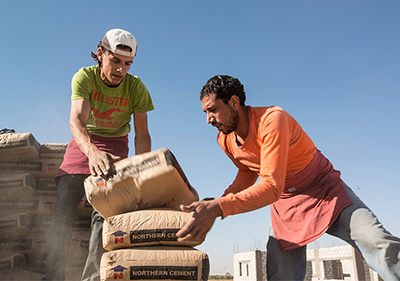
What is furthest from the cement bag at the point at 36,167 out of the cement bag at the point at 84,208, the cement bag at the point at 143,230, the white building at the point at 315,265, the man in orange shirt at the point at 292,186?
the white building at the point at 315,265

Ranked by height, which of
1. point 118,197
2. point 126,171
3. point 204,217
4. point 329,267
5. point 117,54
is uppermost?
point 117,54

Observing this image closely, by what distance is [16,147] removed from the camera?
12.4ft

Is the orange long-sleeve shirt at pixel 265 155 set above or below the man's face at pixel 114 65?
below

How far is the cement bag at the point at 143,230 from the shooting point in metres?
1.82

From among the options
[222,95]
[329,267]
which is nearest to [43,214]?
[222,95]

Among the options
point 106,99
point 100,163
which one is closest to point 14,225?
point 106,99

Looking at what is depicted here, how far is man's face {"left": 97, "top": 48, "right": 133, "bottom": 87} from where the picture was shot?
93.7 inches

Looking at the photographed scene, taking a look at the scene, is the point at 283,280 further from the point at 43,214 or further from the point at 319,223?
the point at 43,214

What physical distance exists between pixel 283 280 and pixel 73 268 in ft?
6.63

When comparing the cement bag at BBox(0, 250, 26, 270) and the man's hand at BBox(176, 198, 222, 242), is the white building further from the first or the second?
the man's hand at BBox(176, 198, 222, 242)

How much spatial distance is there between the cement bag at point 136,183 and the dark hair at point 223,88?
460 mm

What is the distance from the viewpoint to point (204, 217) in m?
1.46

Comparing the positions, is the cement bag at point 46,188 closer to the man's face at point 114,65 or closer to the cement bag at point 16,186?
the cement bag at point 16,186

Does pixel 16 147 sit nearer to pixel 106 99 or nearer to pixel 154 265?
pixel 106 99
